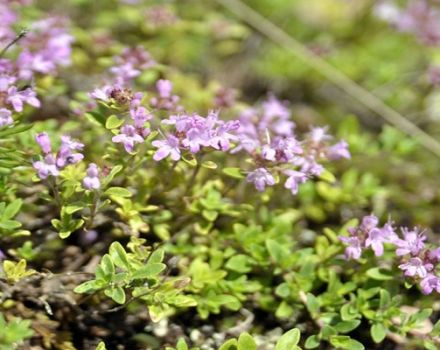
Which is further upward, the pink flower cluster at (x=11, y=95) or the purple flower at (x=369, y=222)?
the pink flower cluster at (x=11, y=95)

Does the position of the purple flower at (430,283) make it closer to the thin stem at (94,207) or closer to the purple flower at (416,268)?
the purple flower at (416,268)

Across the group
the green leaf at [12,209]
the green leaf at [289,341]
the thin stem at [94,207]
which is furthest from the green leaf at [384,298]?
the green leaf at [12,209]

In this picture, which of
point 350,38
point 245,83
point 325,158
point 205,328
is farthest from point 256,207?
point 350,38

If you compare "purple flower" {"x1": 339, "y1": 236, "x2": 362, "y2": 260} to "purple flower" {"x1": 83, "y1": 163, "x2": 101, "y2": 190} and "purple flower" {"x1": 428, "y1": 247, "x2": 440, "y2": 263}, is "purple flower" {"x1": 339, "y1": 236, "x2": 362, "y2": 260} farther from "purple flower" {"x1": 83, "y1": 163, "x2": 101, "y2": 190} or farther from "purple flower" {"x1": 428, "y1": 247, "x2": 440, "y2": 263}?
"purple flower" {"x1": 83, "y1": 163, "x2": 101, "y2": 190}

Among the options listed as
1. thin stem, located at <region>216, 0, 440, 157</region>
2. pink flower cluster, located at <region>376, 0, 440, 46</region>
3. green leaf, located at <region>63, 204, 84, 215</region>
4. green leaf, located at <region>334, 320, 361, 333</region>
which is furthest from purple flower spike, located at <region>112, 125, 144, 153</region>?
pink flower cluster, located at <region>376, 0, 440, 46</region>

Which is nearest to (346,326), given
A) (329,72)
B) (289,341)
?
(289,341)

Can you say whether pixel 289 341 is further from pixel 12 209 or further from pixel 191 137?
pixel 12 209
